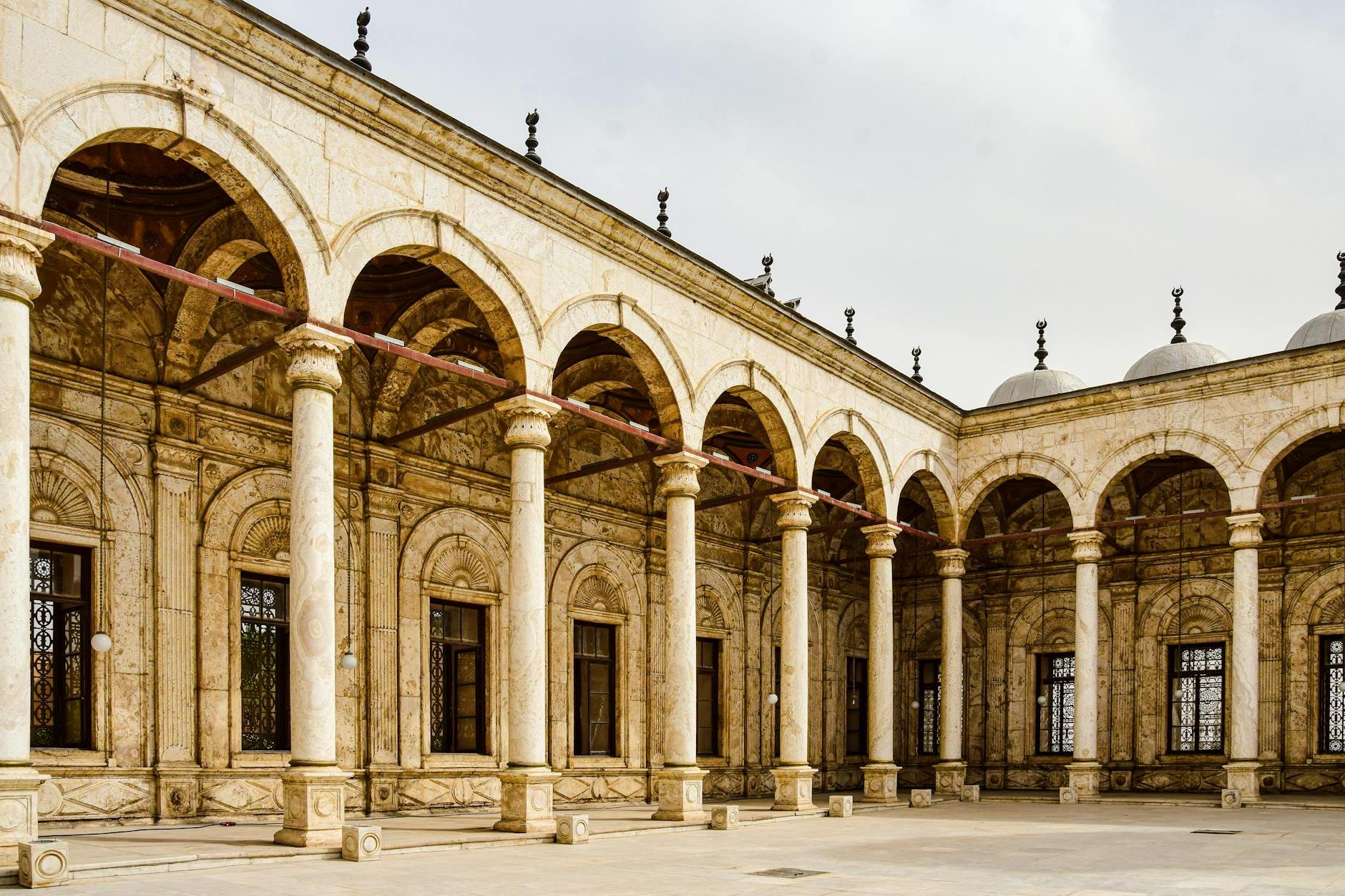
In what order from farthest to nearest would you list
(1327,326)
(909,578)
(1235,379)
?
(909,578) < (1327,326) < (1235,379)

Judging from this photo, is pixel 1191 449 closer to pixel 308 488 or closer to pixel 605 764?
pixel 605 764

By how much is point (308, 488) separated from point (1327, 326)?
65.7 ft

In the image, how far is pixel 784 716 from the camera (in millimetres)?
17516

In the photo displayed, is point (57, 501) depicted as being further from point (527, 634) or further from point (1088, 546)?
point (1088, 546)

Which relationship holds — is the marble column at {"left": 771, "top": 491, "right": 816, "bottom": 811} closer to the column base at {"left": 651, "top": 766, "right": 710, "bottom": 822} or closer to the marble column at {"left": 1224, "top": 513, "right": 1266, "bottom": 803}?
the column base at {"left": 651, "top": 766, "right": 710, "bottom": 822}

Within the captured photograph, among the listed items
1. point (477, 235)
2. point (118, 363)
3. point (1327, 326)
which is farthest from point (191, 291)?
point (1327, 326)

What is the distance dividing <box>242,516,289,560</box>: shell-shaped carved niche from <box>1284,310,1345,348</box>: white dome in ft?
59.7

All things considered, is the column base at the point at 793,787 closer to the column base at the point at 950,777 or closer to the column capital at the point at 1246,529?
the column base at the point at 950,777

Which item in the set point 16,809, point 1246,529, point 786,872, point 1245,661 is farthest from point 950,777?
point 16,809

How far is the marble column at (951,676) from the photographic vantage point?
2147 centimetres

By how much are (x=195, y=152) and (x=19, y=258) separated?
6.52 ft

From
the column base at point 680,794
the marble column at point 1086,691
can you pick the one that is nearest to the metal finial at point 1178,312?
the marble column at point 1086,691

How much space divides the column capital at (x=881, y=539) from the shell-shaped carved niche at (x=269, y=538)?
9.18 m

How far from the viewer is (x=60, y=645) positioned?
42.2 ft
